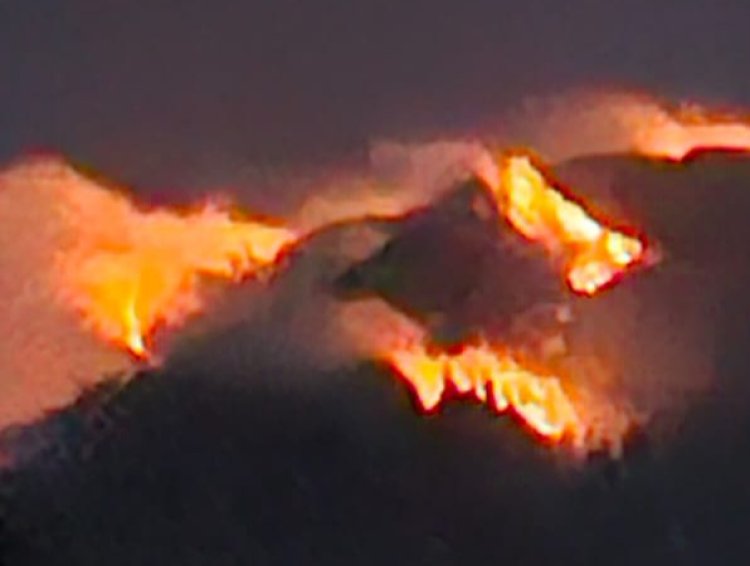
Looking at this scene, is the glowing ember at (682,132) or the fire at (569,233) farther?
the glowing ember at (682,132)

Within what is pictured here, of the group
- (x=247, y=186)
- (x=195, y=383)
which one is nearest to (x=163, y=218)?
(x=247, y=186)

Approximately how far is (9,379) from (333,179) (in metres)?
0.60

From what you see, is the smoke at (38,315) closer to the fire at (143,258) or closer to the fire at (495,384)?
the fire at (143,258)

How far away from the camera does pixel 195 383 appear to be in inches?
109

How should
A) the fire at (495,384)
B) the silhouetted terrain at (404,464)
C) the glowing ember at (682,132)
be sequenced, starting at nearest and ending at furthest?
1. the silhouetted terrain at (404,464)
2. the fire at (495,384)
3. the glowing ember at (682,132)

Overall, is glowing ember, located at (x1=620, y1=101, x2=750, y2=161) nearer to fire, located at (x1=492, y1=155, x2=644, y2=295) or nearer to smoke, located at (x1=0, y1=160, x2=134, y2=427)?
fire, located at (x1=492, y1=155, x2=644, y2=295)

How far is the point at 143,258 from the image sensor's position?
2.96 m

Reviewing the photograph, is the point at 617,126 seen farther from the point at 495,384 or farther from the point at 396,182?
the point at 495,384

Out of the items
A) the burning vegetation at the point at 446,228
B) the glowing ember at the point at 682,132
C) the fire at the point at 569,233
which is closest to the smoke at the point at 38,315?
the burning vegetation at the point at 446,228

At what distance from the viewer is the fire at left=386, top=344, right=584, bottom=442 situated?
2.73 meters

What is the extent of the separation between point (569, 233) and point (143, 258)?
655 mm

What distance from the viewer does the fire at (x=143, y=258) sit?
288 centimetres

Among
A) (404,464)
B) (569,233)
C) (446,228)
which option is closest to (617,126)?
(569,233)

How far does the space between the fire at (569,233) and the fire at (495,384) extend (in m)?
0.18
